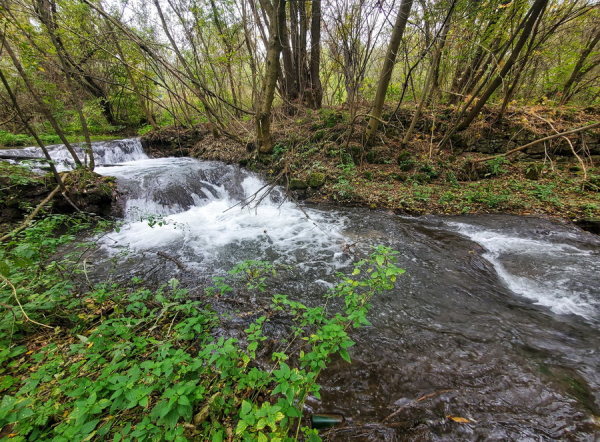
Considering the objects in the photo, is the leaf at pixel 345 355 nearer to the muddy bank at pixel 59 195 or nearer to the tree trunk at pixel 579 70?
the muddy bank at pixel 59 195

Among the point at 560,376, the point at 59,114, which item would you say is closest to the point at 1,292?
the point at 560,376

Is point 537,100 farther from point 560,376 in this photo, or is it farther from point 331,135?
point 560,376

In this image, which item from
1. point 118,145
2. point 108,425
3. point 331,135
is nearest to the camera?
point 108,425

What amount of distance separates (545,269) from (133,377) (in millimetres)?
5657

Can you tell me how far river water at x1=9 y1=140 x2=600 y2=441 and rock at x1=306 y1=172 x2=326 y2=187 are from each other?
1.26 metres

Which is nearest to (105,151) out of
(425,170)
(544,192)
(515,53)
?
(425,170)

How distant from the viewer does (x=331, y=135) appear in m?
8.42

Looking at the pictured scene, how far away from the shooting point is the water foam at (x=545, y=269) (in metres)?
3.09

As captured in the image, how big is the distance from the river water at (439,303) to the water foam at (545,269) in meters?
0.02

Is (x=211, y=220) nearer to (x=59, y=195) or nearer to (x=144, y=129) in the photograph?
(x=59, y=195)

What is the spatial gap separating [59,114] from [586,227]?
2029 centimetres

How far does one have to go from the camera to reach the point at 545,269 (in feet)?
12.2

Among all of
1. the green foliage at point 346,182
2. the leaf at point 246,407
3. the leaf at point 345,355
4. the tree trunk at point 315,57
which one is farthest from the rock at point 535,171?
the leaf at point 246,407

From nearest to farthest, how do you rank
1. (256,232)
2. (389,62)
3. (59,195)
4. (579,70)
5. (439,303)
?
(439,303), (59,195), (256,232), (389,62), (579,70)
